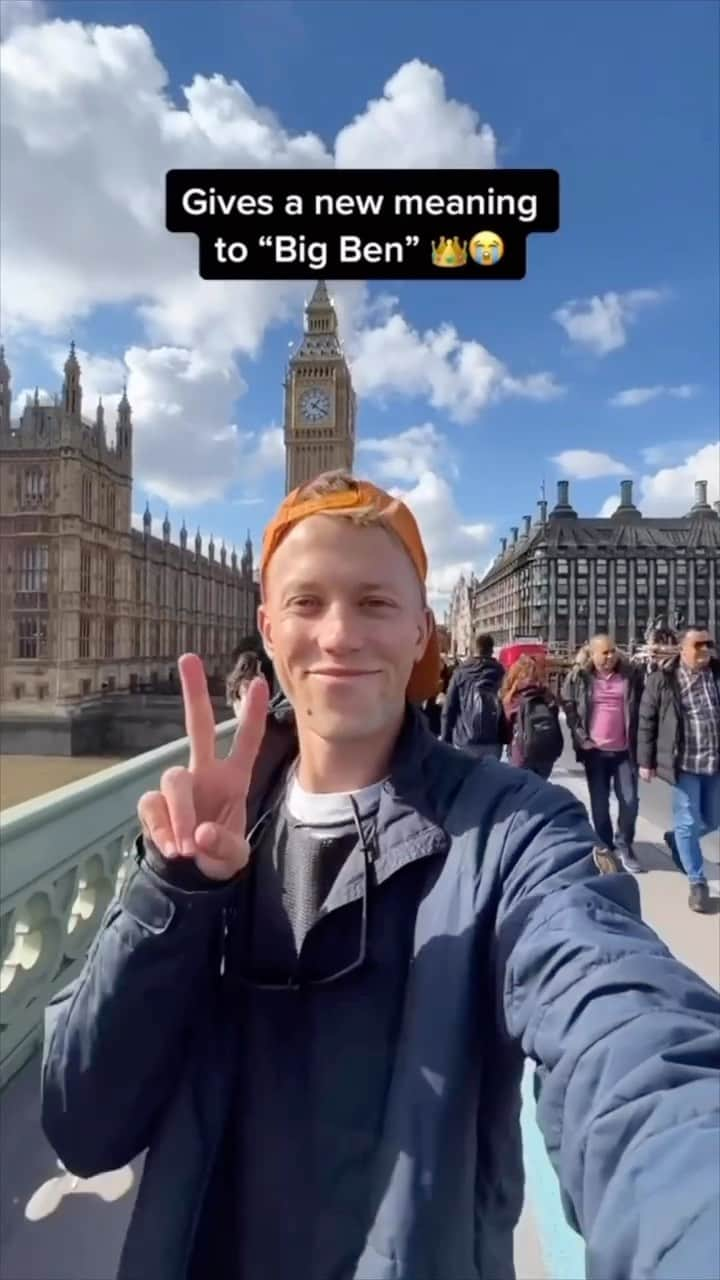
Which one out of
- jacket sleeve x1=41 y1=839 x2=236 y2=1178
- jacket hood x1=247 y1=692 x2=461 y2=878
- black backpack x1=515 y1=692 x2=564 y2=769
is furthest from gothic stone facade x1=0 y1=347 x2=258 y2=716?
jacket sleeve x1=41 y1=839 x2=236 y2=1178

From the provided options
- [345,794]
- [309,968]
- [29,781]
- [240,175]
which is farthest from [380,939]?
[29,781]

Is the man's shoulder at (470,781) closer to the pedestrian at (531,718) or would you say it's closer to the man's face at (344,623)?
the man's face at (344,623)

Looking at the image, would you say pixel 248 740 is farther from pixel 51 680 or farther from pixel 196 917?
pixel 51 680

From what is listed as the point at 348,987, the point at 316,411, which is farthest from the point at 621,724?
the point at 316,411

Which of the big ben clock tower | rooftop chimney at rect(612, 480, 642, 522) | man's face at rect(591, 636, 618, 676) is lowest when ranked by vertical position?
man's face at rect(591, 636, 618, 676)

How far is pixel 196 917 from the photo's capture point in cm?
84

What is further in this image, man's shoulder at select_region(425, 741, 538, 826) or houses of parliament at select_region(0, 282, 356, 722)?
houses of parliament at select_region(0, 282, 356, 722)

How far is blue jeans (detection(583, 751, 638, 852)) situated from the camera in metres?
4.52

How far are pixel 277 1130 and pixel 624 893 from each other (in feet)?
1.87

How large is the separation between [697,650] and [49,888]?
3.76m

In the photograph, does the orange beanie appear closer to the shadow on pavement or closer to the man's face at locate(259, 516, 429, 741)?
the man's face at locate(259, 516, 429, 741)

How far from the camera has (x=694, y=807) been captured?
399 cm

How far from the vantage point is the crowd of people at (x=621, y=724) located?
13.2 ft

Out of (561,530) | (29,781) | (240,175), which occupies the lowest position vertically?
(29,781)
